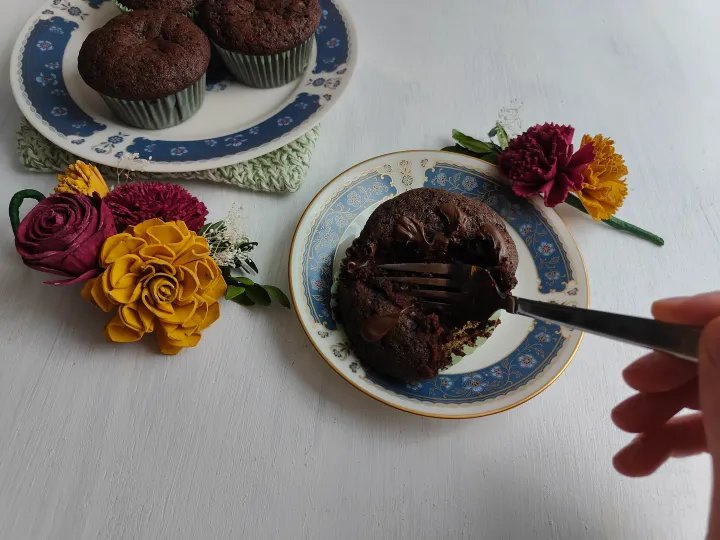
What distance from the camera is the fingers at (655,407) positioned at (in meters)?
0.83

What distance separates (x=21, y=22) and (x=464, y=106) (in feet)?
4.56

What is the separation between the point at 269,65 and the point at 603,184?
934 millimetres

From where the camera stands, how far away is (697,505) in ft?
3.23

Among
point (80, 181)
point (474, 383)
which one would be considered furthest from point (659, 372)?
point (80, 181)

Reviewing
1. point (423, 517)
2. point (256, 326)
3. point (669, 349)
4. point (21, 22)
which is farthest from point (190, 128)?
point (669, 349)

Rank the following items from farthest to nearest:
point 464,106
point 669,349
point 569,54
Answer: point 569,54 → point 464,106 → point 669,349

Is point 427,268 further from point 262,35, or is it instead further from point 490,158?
point 262,35

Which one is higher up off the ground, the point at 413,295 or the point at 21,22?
the point at 413,295

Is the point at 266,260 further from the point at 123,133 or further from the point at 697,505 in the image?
the point at 697,505

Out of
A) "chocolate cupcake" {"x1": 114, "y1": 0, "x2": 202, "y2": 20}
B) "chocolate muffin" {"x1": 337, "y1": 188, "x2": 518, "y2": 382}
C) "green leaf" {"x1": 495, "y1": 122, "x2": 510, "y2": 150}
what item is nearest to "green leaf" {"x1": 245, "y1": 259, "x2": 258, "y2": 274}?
"chocolate muffin" {"x1": 337, "y1": 188, "x2": 518, "y2": 382}

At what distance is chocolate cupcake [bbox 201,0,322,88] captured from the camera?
143 centimetres

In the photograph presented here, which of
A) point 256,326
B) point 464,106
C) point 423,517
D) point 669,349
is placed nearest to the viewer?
point 669,349

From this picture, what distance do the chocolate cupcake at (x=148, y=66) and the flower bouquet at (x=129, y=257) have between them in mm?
312

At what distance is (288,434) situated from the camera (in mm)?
1016
